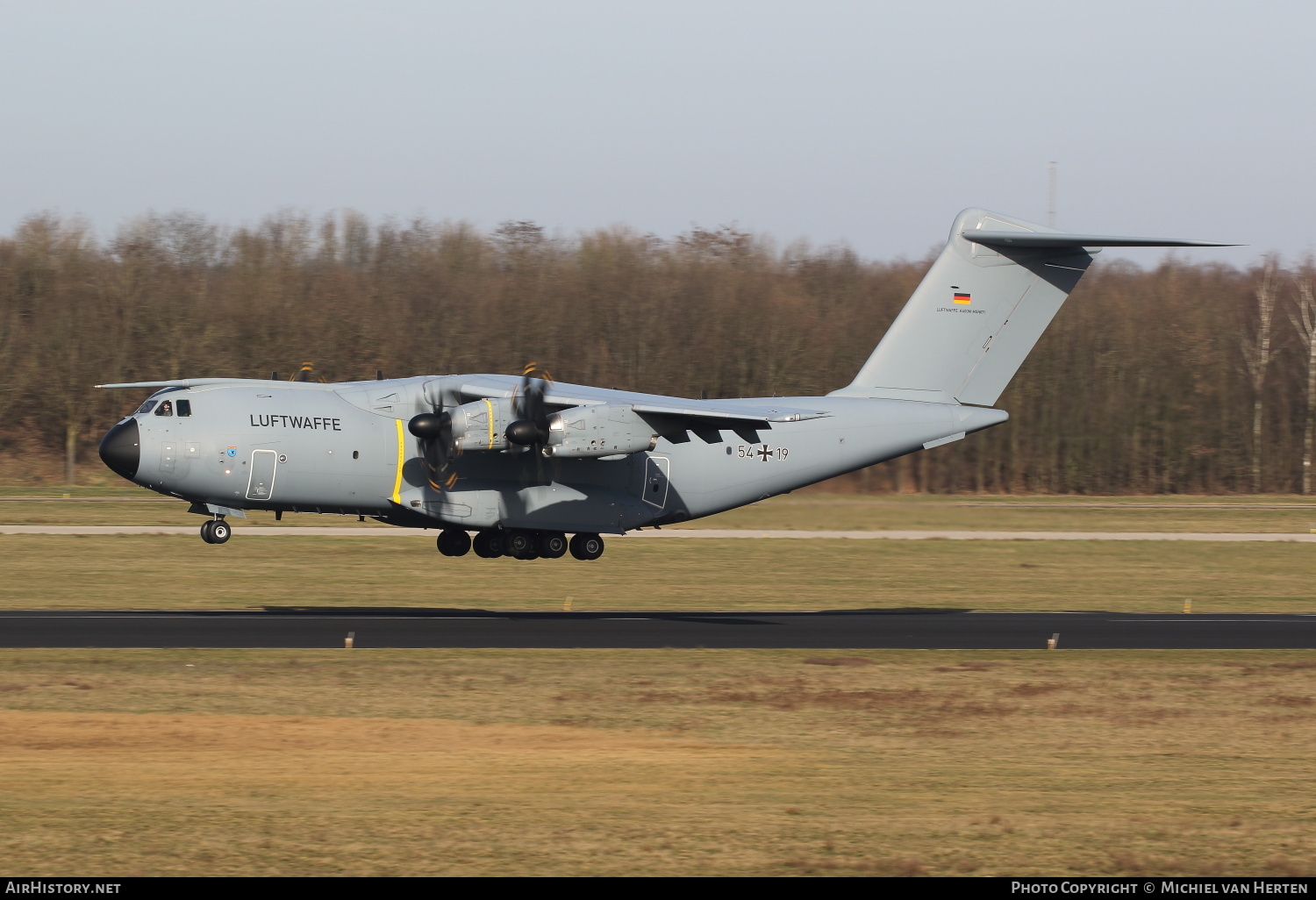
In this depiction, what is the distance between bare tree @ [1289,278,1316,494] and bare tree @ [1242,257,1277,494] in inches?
55.0

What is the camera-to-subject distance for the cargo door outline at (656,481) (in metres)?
28.9

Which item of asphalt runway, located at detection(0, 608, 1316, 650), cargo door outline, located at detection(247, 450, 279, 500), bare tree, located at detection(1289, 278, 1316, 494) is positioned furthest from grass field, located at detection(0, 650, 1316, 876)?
bare tree, located at detection(1289, 278, 1316, 494)

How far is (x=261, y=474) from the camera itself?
1011 inches

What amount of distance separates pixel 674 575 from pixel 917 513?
628cm

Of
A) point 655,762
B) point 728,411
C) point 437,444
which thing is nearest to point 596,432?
point 728,411

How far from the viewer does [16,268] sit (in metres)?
61.5

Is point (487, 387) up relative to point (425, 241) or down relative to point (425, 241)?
down

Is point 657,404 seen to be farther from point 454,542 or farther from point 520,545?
point 454,542

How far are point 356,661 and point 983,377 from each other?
15.7m

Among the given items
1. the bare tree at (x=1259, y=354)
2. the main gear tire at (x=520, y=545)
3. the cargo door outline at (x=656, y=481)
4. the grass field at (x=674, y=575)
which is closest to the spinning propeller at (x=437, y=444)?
the main gear tire at (x=520, y=545)

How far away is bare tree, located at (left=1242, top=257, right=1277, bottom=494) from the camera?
62.7 metres

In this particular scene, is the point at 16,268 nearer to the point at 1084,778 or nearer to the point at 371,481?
the point at 371,481

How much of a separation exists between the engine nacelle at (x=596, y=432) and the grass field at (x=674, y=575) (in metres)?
3.80
